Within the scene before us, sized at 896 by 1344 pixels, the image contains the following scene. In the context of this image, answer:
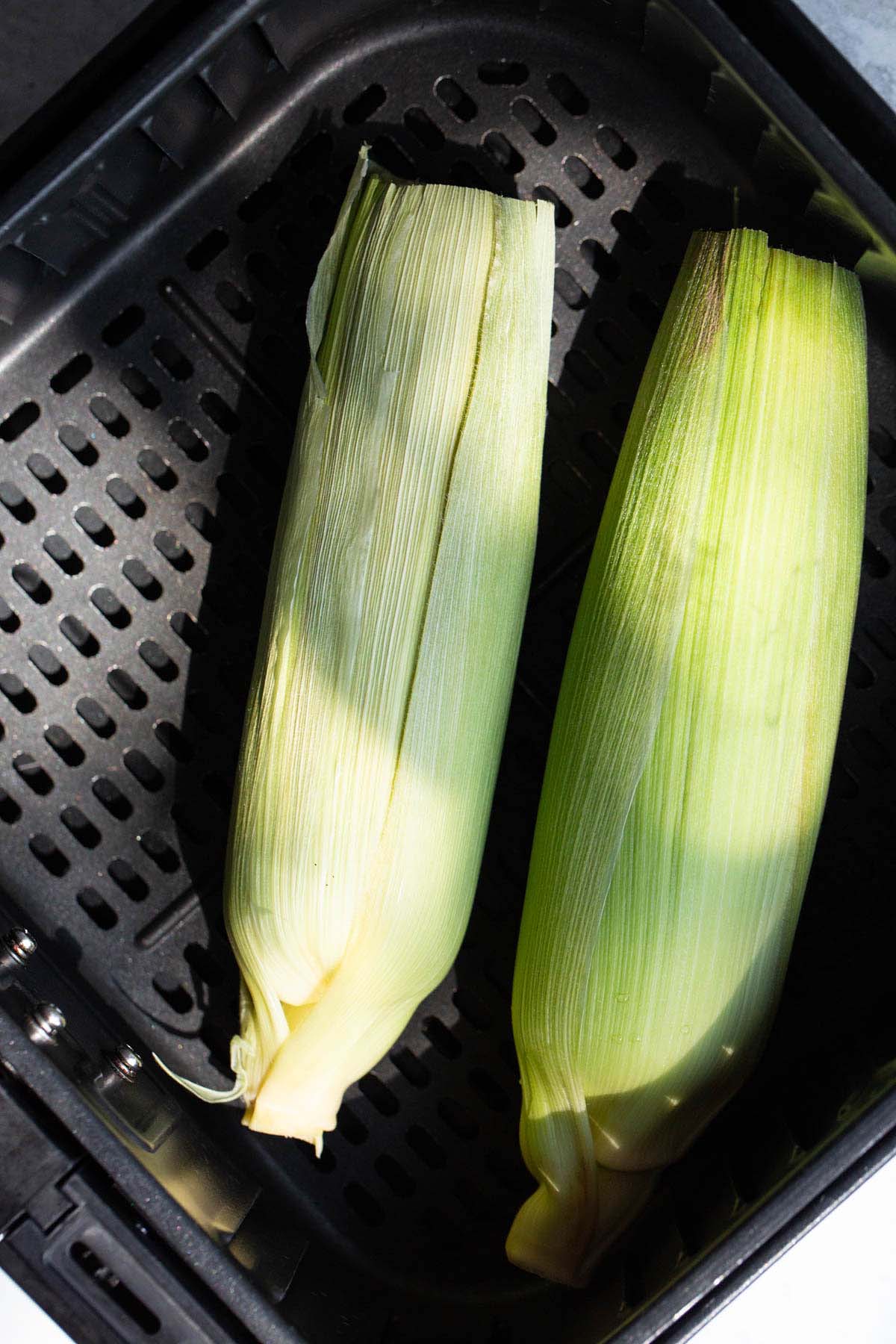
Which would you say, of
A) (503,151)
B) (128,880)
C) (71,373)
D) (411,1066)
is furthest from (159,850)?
(503,151)

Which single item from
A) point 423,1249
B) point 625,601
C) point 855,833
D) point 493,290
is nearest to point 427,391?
point 493,290

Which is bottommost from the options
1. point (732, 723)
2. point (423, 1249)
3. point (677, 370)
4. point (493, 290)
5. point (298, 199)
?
point (423, 1249)

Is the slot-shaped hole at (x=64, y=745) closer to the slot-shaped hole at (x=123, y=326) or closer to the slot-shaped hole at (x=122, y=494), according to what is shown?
the slot-shaped hole at (x=122, y=494)

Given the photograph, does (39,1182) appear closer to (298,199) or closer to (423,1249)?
(423,1249)

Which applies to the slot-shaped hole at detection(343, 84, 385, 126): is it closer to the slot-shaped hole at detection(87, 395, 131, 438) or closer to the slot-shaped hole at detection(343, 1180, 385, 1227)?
the slot-shaped hole at detection(87, 395, 131, 438)

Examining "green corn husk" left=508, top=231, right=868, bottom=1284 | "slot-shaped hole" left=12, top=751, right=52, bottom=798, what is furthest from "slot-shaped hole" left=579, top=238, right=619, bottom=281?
"slot-shaped hole" left=12, top=751, right=52, bottom=798

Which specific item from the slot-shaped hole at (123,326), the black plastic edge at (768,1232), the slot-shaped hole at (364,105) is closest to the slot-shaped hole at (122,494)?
the slot-shaped hole at (123,326)
